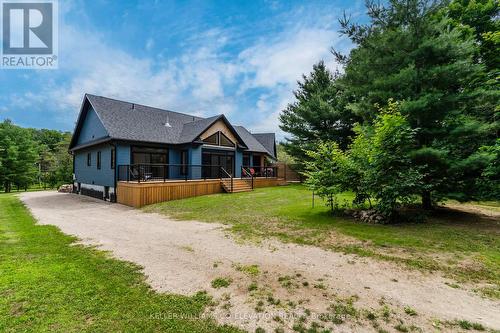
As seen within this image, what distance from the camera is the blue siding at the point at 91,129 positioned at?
50.8 ft

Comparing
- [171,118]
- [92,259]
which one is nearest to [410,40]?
[92,259]

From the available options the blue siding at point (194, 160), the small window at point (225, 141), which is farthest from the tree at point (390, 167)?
the small window at point (225, 141)

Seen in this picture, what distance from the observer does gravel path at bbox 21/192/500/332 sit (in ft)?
9.30

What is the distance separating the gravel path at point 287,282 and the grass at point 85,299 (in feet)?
0.93

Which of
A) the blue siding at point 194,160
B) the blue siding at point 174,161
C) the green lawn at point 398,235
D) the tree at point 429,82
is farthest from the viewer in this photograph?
the blue siding at point 174,161

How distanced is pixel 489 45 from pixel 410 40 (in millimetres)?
7489

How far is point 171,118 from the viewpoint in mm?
19156

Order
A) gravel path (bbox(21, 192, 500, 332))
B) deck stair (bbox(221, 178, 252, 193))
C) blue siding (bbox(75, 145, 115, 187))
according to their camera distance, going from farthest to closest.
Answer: deck stair (bbox(221, 178, 252, 193)), blue siding (bbox(75, 145, 115, 187)), gravel path (bbox(21, 192, 500, 332))

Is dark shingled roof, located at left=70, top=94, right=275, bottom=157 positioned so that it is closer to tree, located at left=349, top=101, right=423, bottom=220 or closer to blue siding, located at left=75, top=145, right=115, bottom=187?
blue siding, located at left=75, top=145, right=115, bottom=187

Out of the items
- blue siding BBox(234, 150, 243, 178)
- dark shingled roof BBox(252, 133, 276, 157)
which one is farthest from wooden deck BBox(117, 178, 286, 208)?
dark shingled roof BBox(252, 133, 276, 157)

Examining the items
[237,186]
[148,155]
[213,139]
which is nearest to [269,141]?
[213,139]

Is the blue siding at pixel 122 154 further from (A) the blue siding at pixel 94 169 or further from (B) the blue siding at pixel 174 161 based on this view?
(B) the blue siding at pixel 174 161

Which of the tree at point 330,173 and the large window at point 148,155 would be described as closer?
the tree at point 330,173

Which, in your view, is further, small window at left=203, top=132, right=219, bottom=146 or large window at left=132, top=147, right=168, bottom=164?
small window at left=203, top=132, right=219, bottom=146
